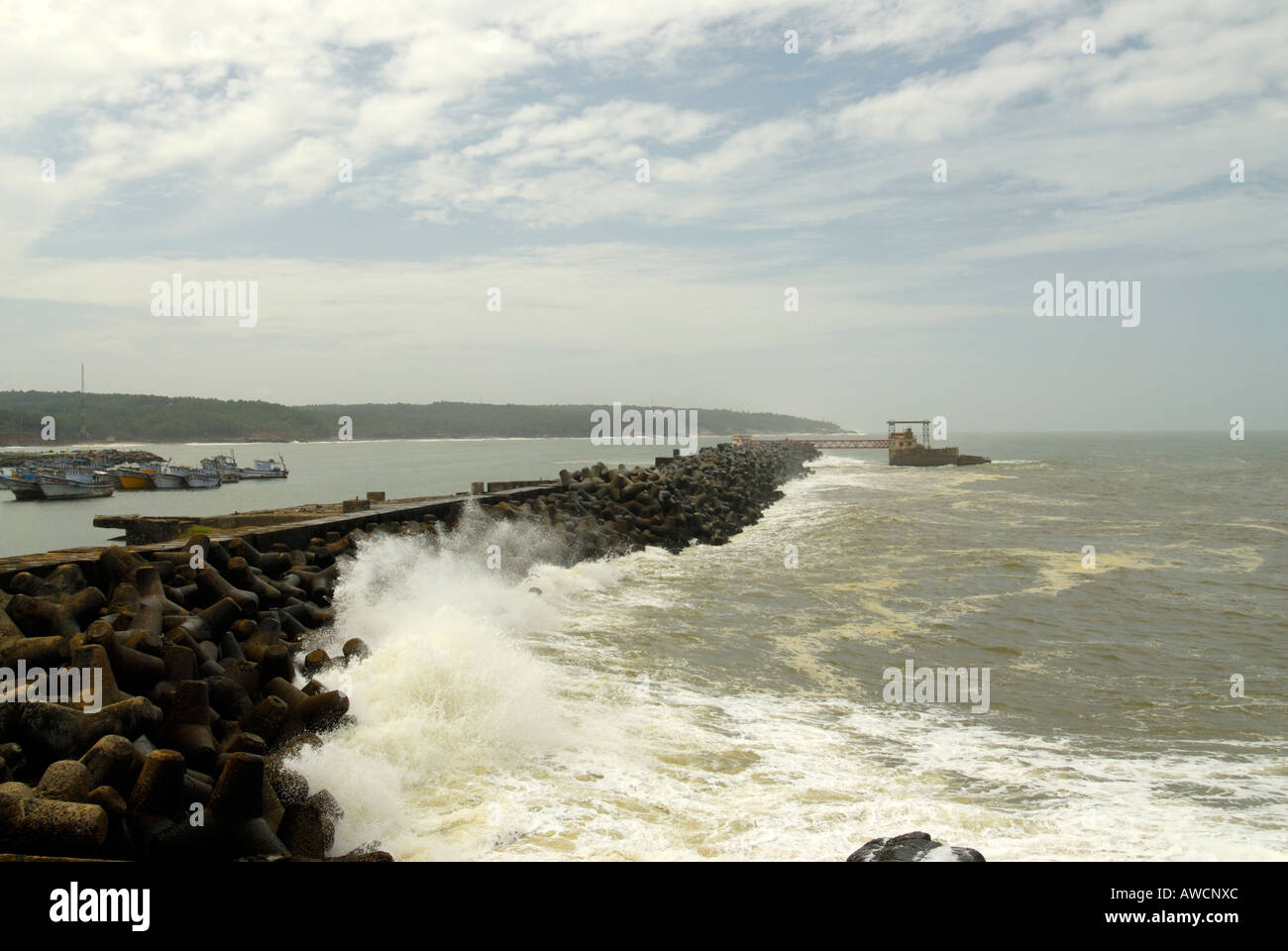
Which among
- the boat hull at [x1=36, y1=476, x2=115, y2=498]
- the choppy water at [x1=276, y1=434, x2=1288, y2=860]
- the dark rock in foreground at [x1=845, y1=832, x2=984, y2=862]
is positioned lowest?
the choppy water at [x1=276, y1=434, x2=1288, y2=860]

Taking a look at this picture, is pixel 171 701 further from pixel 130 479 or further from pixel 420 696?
pixel 130 479

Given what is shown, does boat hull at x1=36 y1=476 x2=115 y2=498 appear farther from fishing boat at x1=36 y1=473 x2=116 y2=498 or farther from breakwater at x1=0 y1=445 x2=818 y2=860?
breakwater at x1=0 y1=445 x2=818 y2=860

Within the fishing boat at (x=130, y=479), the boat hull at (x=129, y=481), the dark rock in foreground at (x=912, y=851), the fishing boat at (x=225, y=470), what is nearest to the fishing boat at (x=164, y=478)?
the fishing boat at (x=130, y=479)

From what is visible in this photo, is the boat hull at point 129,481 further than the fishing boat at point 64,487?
Yes

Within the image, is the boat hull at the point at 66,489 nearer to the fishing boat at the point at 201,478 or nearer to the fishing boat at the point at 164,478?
the fishing boat at the point at 164,478

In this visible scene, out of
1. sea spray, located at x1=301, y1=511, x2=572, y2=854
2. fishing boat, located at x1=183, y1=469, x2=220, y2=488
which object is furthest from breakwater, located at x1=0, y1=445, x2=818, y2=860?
fishing boat, located at x1=183, y1=469, x2=220, y2=488

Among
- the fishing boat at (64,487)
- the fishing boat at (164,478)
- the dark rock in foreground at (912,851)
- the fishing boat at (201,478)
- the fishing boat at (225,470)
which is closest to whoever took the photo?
the dark rock in foreground at (912,851)

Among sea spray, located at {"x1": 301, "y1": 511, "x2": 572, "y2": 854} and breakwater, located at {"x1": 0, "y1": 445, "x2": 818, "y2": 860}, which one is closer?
breakwater, located at {"x1": 0, "y1": 445, "x2": 818, "y2": 860}

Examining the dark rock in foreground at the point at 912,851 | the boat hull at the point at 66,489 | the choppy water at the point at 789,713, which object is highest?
the boat hull at the point at 66,489
